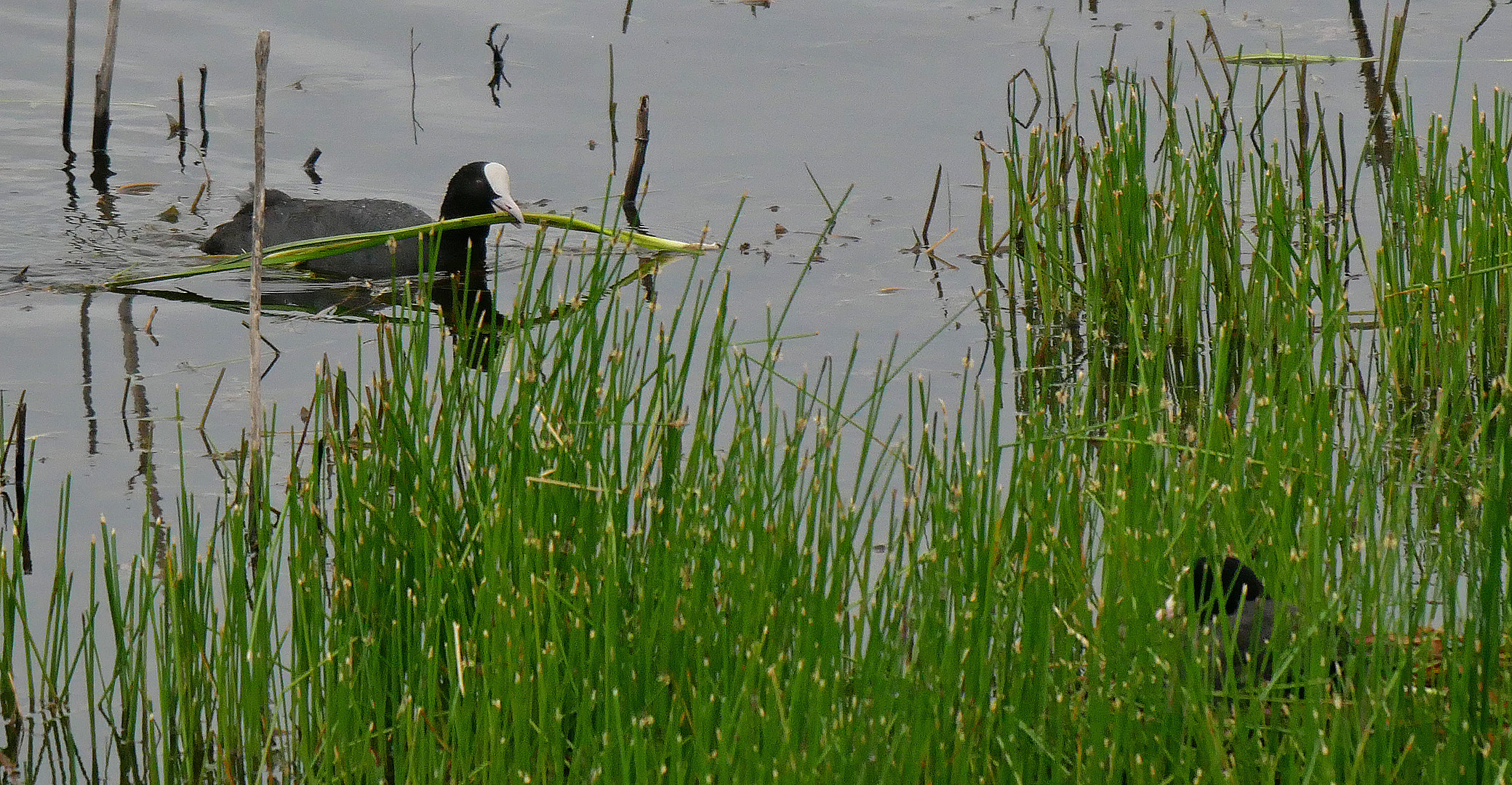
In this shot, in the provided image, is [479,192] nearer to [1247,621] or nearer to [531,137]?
[531,137]

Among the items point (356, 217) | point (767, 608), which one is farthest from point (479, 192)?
point (767, 608)

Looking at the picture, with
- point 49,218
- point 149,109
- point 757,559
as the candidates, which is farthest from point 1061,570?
point 149,109

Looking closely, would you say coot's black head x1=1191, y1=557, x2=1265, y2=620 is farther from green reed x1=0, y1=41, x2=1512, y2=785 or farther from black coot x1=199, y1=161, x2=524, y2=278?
black coot x1=199, y1=161, x2=524, y2=278

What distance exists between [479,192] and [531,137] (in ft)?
4.25

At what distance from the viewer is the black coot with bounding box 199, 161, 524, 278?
23.0 ft

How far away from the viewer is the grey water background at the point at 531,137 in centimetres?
584

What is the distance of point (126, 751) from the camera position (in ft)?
11.6

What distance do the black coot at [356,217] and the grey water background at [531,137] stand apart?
0.21m

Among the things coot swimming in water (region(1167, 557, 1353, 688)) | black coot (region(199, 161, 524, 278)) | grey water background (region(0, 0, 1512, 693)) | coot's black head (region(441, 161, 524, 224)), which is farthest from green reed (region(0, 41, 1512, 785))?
coot's black head (region(441, 161, 524, 224))

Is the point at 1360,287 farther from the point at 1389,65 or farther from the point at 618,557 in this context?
the point at 618,557

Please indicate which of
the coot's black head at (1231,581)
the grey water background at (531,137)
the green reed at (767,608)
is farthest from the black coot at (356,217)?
the coot's black head at (1231,581)

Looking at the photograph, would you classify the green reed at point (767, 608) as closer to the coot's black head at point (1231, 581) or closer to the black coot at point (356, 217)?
the coot's black head at point (1231, 581)

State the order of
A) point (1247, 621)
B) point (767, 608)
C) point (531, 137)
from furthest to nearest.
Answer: point (531, 137), point (1247, 621), point (767, 608)

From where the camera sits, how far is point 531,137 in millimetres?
8555
